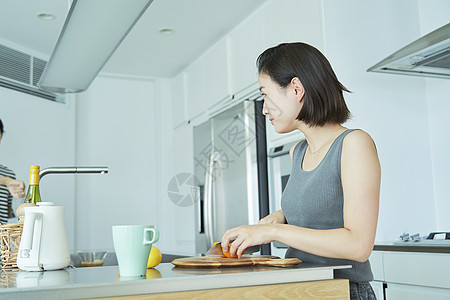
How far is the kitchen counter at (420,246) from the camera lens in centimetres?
190

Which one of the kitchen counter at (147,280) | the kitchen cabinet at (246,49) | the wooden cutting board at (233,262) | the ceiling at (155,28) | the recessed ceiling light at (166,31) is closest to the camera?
the kitchen counter at (147,280)

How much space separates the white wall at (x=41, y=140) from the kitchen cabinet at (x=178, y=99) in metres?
0.96

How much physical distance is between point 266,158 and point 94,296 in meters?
2.43

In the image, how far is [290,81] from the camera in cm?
115

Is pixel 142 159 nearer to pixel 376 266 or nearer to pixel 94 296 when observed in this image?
pixel 376 266

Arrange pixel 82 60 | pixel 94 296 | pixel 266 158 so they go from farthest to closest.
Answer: pixel 266 158
pixel 82 60
pixel 94 296

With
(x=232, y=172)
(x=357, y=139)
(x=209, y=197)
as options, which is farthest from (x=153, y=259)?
(x=209, y=197)

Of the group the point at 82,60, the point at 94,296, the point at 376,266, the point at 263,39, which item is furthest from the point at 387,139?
the point at 94,296

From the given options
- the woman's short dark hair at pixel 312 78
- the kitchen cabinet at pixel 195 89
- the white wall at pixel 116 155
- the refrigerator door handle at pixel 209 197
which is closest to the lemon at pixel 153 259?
the woman's short dark hair at pixel 312 78

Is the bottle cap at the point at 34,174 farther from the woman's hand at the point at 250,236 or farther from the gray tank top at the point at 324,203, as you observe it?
the gray tank top at the point at 324,203

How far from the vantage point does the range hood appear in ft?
6.40

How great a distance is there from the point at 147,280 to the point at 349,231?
42 centimetres

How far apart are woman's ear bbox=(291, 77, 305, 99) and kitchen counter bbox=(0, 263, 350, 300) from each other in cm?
42

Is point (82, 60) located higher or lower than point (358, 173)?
higher
